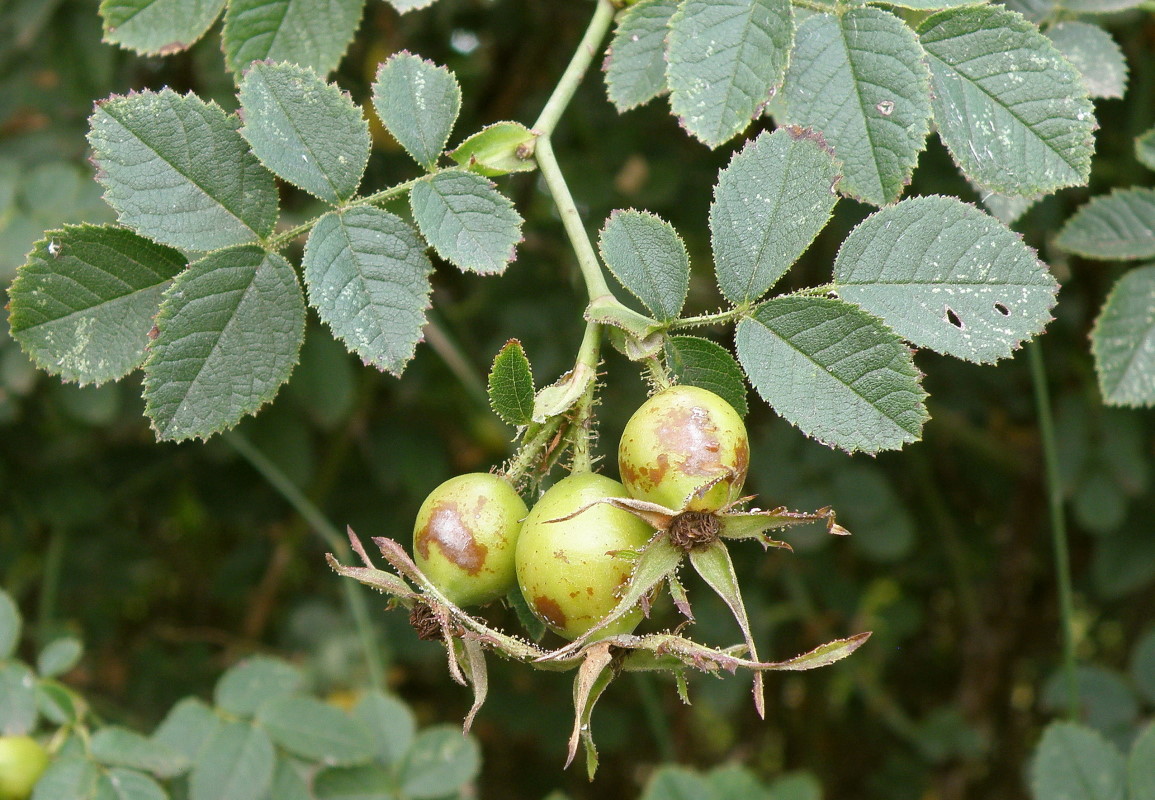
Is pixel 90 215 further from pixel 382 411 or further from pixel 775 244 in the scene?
pixel 775 244

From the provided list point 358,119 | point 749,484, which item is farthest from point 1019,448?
point 358,119

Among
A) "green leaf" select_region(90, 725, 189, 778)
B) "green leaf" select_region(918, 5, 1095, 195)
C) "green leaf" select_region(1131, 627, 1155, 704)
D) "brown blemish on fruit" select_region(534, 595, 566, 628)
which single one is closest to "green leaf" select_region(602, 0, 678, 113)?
"green leaf" select_region(918, 5, 1095, 195)

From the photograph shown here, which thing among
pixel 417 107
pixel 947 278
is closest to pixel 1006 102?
pixel 947 278

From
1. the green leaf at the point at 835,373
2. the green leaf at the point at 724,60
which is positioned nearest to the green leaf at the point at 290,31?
the green leaf at the point at 724,60

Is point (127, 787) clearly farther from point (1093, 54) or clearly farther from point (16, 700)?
point (1093, 54)

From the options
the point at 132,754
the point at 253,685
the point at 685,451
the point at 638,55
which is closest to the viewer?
the point at 685,451

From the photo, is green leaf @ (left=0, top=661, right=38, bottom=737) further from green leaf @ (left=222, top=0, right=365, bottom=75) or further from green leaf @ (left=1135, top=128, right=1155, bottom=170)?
green leaf @ (left=1135, top=128, right=1155, bottom=170)
